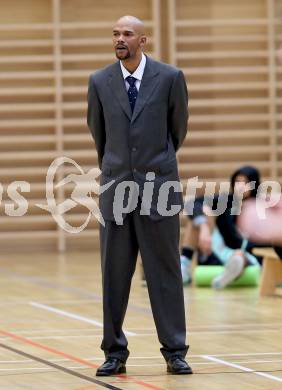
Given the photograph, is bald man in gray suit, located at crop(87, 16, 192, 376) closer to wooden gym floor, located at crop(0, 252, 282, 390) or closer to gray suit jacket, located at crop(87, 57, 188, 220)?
gray suit jacket, located at crop(87, 57, 188, 220)

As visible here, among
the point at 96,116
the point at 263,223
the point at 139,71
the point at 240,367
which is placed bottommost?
the point at 240,367

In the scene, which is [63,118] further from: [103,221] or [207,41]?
[103,221]

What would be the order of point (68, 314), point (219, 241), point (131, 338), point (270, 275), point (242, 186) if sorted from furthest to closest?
point (219, 241) → point (242, 186) → point (270, 275) → point (68, 314) → point (131, 338)

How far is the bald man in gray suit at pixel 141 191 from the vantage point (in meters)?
4.69

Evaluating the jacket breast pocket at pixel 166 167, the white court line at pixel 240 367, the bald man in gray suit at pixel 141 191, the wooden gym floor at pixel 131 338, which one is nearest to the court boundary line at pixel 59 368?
the wooden gym floor at pixel 131 338

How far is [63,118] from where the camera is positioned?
12.6 metres

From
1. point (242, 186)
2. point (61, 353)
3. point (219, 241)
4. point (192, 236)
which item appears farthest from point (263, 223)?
point (192, 236)

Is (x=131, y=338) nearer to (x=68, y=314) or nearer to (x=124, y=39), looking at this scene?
(x=68, y=314)

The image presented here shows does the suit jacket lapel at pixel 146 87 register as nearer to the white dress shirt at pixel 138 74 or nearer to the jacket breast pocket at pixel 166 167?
the white dress shirt at pixel 138 74

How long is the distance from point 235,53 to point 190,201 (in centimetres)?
400

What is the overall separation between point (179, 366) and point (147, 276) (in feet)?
1.43

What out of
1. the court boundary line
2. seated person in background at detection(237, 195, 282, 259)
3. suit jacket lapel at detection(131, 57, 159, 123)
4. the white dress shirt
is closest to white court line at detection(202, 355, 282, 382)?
the court boundary line

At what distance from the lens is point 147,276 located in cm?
474

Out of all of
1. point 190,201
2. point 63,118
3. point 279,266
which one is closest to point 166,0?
point 63,118
